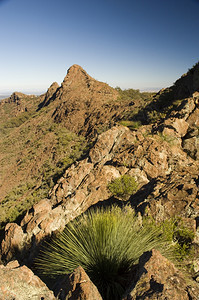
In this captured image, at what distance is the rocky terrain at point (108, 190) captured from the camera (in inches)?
81.0

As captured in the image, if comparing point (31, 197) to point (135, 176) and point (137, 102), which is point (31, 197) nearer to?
point (135, 176)

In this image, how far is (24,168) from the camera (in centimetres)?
1920

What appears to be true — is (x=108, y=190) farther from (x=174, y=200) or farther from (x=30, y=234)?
(x=30, y=234)

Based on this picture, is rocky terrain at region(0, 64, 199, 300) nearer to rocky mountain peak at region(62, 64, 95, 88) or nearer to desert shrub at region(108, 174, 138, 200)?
desert shrub at region(108, 174, 138, 200)

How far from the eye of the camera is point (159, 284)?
1958 mm

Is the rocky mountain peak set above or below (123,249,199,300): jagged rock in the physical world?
above

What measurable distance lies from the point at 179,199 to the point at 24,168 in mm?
18588

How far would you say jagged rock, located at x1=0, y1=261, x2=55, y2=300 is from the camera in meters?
1.90

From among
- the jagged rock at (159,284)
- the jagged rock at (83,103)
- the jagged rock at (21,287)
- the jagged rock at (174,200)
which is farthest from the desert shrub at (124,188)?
the jagged rock at (83,103)

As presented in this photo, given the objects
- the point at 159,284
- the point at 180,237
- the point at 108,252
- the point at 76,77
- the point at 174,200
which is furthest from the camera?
the point at 76,77

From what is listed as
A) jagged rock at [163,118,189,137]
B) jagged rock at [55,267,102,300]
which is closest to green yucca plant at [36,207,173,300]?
jagged rock at [55,267,102,300]

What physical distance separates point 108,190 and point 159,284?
15.7 ft

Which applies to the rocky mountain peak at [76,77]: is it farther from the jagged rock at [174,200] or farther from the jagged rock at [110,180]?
the jagged rock at [174,200]

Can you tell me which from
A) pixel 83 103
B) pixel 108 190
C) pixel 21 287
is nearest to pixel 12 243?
pixel 108 190
